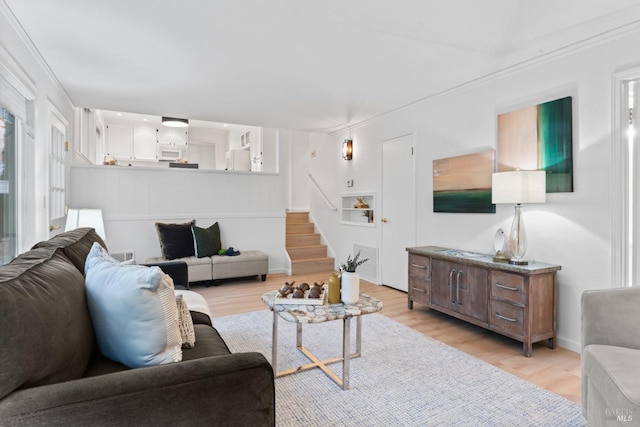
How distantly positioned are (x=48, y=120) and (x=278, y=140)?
3.25 metres

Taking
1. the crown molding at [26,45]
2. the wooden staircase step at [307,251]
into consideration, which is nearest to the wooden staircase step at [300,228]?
the wooden staircase step at [307,251]

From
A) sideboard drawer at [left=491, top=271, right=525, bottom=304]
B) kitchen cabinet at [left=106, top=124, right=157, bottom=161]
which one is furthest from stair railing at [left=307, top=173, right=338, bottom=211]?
kitchen cabinet at [left=106, top=124, right=157, bottom=161]

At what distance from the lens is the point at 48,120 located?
311 centimetres

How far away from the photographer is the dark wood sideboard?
8.57 feet

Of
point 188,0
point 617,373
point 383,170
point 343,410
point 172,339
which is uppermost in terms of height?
point 188,0

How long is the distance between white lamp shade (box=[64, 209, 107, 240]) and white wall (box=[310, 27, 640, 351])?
344 centimetres

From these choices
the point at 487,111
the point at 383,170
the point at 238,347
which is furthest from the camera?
the point at 383,170

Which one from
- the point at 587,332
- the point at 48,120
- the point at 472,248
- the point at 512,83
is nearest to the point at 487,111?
the point at 512,83

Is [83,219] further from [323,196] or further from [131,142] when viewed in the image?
[131,142]

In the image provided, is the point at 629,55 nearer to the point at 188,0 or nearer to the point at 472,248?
the point at 472,248

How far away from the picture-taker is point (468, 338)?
2.96m

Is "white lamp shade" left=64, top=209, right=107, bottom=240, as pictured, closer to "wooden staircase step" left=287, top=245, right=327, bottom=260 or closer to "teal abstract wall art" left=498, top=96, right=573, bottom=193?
"wooden staircase step" left=287, top=245, right=327, bottom=260

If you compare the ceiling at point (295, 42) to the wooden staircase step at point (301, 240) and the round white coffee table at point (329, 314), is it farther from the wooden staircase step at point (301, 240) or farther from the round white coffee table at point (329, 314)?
the wooden staircase step at point (301, 240)

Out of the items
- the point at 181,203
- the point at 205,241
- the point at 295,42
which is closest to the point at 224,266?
the point at 205,241
